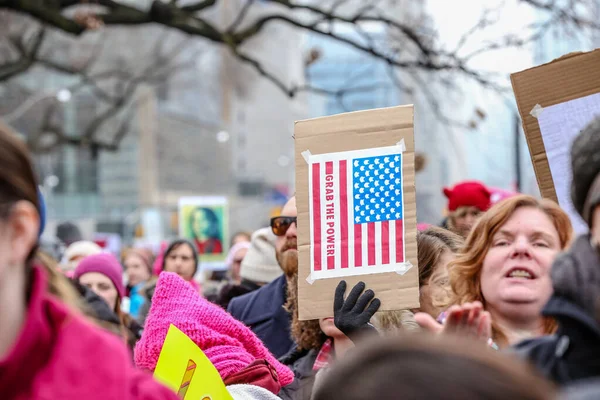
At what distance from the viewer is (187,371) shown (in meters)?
3.46

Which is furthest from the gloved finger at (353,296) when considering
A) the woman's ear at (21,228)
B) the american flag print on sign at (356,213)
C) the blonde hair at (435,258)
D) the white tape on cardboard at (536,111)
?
the woman's ear at (21,228)

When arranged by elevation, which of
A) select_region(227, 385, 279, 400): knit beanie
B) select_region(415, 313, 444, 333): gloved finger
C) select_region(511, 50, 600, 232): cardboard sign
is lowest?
select_region(227, 385, 279, 400): knit beanie

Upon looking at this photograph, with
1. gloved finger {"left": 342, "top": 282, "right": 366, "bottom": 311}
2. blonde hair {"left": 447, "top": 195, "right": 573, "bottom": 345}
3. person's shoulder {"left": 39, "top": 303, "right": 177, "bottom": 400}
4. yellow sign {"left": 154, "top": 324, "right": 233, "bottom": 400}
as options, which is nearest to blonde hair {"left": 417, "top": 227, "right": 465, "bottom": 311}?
gloved finger {"left": 342, "top": 282, "right": 366, "bottom": 311}

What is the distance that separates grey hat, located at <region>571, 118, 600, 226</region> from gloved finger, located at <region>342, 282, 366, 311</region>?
60.1 inches

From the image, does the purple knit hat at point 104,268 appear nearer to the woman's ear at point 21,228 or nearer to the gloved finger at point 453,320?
the gloved finger at point 453,320

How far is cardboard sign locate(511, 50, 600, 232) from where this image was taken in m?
3.81

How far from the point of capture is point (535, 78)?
396cm

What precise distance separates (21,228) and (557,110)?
7.98ft

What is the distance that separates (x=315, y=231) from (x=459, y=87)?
795 cm

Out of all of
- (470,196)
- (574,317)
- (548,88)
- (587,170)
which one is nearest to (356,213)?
(548,88)

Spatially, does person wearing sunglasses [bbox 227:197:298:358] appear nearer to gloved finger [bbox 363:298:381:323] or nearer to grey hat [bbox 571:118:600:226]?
gloved finger [bbox 363:298:381:323]

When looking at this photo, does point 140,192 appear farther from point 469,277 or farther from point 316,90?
point 469,277

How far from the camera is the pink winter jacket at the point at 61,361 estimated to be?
6.36 feet

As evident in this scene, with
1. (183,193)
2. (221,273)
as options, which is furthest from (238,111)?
(221,273)
